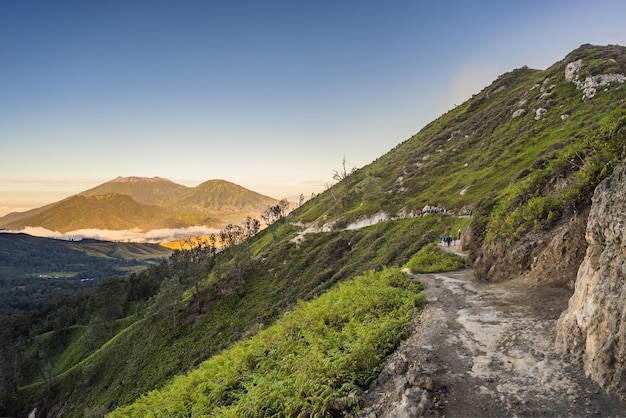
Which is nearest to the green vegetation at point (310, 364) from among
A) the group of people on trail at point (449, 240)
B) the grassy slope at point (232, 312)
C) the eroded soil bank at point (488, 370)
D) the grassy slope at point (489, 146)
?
the eroded soil bank at point (488, 370)

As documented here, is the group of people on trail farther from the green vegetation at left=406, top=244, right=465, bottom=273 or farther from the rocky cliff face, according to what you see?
the rocky cliff face

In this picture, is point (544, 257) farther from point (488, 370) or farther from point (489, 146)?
point (489, 146)

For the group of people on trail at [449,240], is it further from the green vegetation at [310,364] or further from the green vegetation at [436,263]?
the green vegetation at [310,364]

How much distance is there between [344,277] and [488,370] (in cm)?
4189

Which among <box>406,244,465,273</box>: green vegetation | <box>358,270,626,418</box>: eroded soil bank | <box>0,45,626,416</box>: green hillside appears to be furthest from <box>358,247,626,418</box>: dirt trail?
<box>406,244,465,273</box>: green vegetation

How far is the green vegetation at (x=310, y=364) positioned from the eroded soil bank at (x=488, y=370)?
82 cm

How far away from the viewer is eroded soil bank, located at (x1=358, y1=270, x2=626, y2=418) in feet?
26.7

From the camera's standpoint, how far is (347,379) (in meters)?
10.7

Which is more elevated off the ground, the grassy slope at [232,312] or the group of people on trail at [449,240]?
the group of people on trail at [449,240]

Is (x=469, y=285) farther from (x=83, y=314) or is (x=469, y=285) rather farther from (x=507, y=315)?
(x=83, y=314)

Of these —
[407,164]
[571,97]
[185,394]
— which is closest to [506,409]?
[185,394]

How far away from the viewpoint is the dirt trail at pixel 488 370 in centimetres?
813

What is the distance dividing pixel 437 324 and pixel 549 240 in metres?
7.89

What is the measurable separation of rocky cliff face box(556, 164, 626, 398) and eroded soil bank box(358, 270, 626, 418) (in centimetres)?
43
